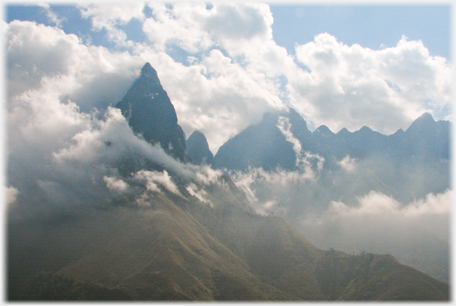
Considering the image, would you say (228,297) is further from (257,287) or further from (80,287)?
(80,287)

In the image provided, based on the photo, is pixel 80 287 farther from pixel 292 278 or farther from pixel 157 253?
pixel 292 278

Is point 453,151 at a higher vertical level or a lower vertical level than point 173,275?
higher

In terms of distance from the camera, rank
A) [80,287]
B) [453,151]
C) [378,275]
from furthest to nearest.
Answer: [378,275]
[80,287]
[453,151]

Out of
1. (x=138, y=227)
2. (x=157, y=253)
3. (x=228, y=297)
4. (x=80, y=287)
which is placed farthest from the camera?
(x=138, y=227)

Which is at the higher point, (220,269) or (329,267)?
(329,267)

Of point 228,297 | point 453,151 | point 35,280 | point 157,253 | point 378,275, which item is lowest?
point 35,280

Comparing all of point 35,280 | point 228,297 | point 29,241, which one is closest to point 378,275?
point 228,297

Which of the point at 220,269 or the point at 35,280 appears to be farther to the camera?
the point at 220,269

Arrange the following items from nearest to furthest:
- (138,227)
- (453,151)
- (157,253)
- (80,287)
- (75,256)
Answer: (453,151) → (80,287) → (157,253) → (75,256) → (138,227)

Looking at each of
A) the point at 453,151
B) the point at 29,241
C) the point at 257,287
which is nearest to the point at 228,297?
the point at 257,287
